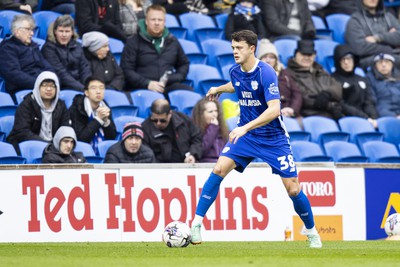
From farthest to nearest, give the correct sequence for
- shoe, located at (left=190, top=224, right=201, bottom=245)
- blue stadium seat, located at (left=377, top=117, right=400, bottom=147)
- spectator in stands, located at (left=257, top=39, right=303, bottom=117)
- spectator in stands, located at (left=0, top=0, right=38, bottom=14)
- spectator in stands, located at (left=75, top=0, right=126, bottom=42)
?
1. blue stadium seat, located at (left=377, top=117, right=400, bottom=147)
2. spectator in stands, located at (left=257, top=39, right=303, bottom=117)
3. spectator in stands, located at (left=75, top=0, right=126, bottom=42)
4. spectator in stands, located at (left=0, top=0, right=38, bottom=14)
5. shoe, located at (left=190, top=224, right=201, bottom=245)

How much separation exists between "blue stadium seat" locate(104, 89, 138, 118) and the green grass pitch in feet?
15.8

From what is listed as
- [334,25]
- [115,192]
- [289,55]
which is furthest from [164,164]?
[334,25]

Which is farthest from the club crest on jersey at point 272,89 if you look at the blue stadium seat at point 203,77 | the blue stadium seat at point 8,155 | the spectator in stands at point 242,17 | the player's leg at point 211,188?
the spectator in stands at point 242,17

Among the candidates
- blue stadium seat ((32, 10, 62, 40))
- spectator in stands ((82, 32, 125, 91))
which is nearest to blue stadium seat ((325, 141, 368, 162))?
spectator in stands ((82, 32, 125, 91))

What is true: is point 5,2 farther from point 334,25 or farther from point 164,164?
point 334,25

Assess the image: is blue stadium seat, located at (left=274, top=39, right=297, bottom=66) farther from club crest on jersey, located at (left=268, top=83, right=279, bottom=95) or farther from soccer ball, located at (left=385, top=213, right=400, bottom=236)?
club crest on jersey, located at (left=268, top=83, right=279, bottom=95)

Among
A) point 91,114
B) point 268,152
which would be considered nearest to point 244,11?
point 91,114

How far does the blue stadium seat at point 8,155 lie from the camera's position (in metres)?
15.0

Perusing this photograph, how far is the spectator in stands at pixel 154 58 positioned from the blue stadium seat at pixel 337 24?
190 inches

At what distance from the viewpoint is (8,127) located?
1571 centimetres

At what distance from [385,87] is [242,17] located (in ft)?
9.89

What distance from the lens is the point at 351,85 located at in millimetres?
19781

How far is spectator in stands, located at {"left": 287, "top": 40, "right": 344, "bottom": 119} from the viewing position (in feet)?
62.4

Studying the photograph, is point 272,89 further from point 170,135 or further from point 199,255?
point 170,135
